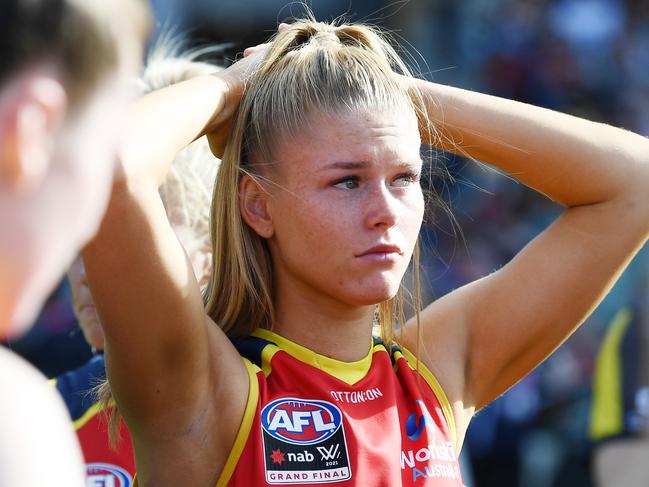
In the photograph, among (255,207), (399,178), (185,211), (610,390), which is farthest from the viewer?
(610,390)

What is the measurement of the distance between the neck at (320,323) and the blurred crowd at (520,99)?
3889mm

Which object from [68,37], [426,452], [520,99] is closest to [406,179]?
[426,452]

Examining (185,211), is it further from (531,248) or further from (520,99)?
(520,99)

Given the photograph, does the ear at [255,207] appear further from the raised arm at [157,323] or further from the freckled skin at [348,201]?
the raised arm at [157,323]

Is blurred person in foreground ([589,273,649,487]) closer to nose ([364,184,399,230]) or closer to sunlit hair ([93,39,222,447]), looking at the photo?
sunlit hair ([93,39,222,447])

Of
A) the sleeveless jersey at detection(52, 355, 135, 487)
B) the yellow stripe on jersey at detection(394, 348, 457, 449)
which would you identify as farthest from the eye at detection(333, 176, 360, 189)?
the sleeveless jersey at detection(52, 355, 135, 487)

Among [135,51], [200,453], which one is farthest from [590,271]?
[135,51]

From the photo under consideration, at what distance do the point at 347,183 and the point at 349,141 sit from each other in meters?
0.09

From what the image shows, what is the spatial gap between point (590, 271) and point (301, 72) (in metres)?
0.89

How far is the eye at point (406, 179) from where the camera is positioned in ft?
8.13

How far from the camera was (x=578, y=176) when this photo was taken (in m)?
2.83

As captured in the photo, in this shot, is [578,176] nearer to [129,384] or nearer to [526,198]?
[129,384]

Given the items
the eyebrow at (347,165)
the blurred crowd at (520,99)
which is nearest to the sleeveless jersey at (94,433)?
the eyebrow at (347,165)

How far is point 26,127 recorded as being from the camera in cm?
112
